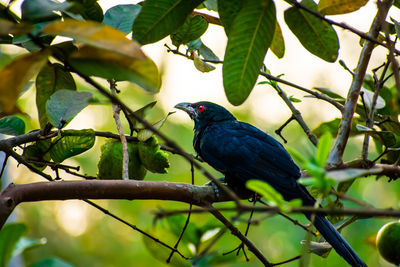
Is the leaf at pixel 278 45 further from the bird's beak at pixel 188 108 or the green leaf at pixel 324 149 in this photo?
the bird's beak at pixel 188 108

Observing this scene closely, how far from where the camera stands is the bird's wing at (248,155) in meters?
2.89

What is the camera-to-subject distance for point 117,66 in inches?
50.6

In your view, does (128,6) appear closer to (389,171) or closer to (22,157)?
(22,157)

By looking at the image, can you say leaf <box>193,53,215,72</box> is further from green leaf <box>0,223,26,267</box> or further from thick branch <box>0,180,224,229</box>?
green leaf <box>0,223,26,267</box>

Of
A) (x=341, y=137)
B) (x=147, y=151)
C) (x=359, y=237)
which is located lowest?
(x=359, y=237)

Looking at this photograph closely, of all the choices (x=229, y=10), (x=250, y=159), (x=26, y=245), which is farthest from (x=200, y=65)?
(x=26, y=245)

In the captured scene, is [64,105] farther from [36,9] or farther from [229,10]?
[229,10]

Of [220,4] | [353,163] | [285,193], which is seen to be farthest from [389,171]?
[220,4]

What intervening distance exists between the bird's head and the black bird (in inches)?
5.1

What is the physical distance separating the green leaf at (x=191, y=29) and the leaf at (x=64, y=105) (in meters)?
0.72

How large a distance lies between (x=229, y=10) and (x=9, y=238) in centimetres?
157

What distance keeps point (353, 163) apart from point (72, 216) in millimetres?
10255

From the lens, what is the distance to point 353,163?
7.54 feet

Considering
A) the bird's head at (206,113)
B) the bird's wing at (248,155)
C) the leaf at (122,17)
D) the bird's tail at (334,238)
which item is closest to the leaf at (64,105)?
the leaf at (122,17)
